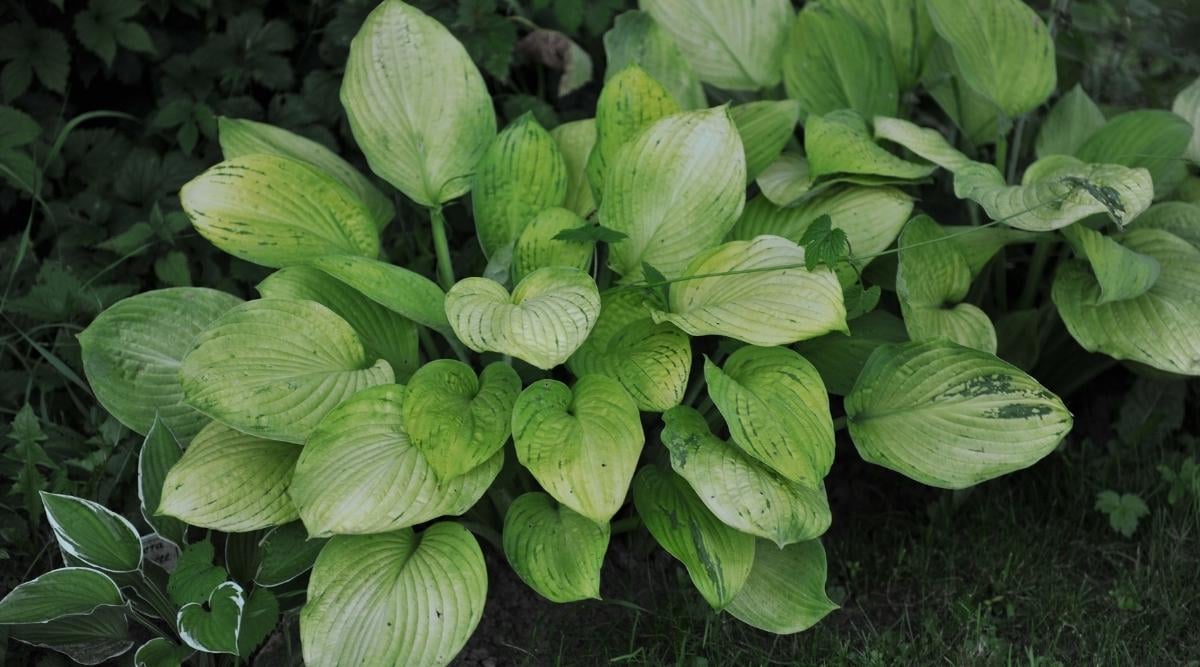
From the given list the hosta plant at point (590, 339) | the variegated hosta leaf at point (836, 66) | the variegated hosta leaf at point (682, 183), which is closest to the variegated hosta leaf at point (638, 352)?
the hosta plant at point (590, 339)

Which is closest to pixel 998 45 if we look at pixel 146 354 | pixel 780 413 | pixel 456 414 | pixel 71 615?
pixel 780 413

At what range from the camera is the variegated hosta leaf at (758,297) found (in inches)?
71.7

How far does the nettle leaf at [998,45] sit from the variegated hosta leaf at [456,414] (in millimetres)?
1099

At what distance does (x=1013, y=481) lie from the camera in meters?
2.44

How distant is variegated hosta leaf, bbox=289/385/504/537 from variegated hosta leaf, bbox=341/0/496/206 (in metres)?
0.56

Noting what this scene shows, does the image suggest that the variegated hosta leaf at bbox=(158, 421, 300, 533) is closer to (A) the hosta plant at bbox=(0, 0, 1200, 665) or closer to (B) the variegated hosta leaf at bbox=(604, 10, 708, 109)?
(A) the hosta plant at bbox=(0, 0, 1200, 665)

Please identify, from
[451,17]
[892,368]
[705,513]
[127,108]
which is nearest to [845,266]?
[892,368]

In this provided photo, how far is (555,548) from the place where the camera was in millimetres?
1805

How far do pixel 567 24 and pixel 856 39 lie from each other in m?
0.61

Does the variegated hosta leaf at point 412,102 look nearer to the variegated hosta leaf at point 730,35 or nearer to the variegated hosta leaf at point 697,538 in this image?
the variegated hosta leaf at point 730,35

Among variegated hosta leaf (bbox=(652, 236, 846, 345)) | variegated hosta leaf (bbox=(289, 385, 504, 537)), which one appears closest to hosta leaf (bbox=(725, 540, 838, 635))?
variegated hosta leaf (bbox=(652, 236, 846, 345))

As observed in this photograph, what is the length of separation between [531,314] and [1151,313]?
44.6 inches

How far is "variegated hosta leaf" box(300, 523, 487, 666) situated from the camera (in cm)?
167

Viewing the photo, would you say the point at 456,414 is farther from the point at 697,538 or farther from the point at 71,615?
the point at 71,615
